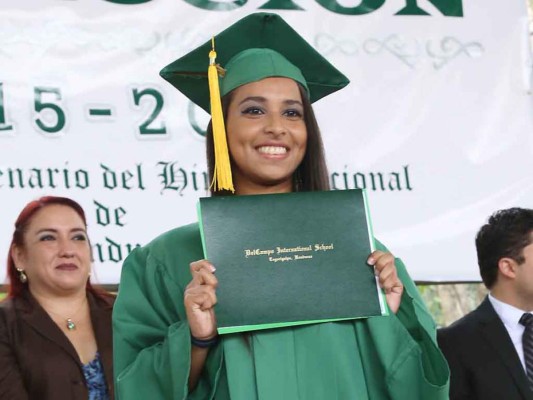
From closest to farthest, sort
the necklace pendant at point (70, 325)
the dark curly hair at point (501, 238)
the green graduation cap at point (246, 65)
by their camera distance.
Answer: the green graduation cap at point (246, 65) < the necklace pendant at point (70, 325) < the dark curly hair at point (501, 238)

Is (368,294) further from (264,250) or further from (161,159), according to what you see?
(161,159)

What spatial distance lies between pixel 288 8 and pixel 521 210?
4.74ft

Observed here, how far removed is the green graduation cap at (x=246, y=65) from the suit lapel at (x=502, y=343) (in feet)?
6.51

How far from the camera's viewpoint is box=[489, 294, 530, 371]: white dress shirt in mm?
5223

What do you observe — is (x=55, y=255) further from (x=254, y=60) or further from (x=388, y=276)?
(x=388, y=276)

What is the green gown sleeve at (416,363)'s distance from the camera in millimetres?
2891

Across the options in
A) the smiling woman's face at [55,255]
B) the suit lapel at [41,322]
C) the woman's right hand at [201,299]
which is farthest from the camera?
the smiling woman's face at [55,255]

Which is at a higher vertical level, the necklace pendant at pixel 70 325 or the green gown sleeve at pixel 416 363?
Result: the necklace pendant at pixel 70 325

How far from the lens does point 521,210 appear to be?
5422mm

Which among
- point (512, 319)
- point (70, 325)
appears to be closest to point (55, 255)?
point (70, 325)

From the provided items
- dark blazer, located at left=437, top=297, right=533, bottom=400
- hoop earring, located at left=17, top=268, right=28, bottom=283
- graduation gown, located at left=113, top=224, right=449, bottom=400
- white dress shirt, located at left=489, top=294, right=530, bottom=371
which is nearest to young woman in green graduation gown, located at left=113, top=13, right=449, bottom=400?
graduation gown, located at left=113, top=224, right=449, bottom=400

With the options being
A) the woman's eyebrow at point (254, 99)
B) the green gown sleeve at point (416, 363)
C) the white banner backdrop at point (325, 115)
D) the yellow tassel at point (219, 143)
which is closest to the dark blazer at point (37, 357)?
the white banner backdrop at point (325, 115)

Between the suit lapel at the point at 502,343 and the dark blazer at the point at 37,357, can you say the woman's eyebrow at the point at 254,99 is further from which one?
the suit lapel at the point at 502,343

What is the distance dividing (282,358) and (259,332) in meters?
0.09
